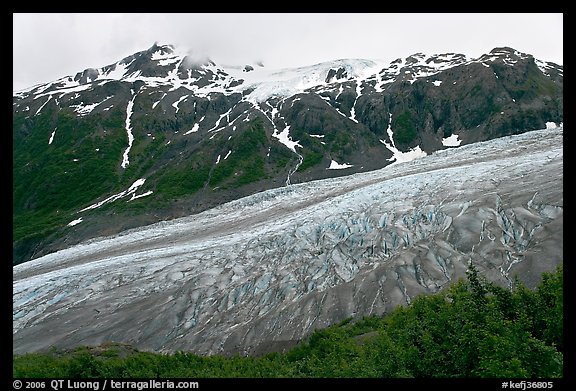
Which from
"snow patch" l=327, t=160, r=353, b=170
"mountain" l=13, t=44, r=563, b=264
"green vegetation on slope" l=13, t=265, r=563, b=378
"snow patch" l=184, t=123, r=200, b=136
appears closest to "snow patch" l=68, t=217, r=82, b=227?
"mountain" l=13, t=44, r=563, b=264

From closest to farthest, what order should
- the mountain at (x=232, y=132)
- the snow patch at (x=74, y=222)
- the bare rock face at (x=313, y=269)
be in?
the bare rock face at (x=313, y=269)
the snow patch at (x=74, y=222)
the mountain at (x=232, y=132)

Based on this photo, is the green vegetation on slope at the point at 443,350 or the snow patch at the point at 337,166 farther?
the snow patch at the point at 337,166

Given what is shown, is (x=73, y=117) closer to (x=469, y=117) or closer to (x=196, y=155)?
(x=196, y=155)

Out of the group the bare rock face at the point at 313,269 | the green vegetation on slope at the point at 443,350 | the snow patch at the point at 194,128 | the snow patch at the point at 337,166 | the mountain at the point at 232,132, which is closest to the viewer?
the green vegetation on slope at the point at 443,350

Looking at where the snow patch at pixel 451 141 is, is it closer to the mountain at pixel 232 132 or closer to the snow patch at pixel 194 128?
the mountain at pixel 232 132

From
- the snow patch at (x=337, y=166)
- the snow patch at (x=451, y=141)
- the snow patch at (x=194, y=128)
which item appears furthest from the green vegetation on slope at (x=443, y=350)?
the snow patch at (x=194, y=128)

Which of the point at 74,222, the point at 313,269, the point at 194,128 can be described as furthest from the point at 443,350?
the point at 194,128
